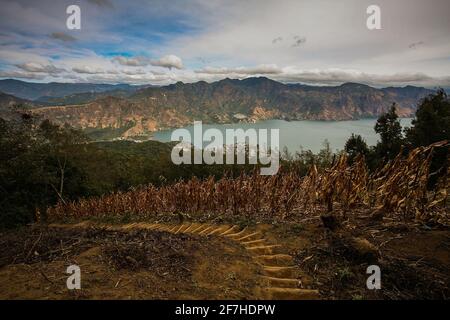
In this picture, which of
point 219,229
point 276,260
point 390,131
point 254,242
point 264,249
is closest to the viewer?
point 276,260

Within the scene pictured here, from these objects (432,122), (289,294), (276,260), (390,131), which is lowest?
(289,294)

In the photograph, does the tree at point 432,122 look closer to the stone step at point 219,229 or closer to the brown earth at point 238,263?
the brown earth at point 238,263

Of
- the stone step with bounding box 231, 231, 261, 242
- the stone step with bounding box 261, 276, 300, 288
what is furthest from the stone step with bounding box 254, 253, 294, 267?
the stone step with bounding box 231, 231, 261, 242

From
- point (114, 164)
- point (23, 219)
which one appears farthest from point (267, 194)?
point (114, 164)

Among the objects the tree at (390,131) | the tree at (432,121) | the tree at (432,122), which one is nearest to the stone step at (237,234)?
the tree at (432,122)

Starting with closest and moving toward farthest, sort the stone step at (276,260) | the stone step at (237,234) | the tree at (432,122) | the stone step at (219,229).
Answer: the stone step at (276,260), the stone step at (237,234), the stone step at (219,229), the tree at (432,122)

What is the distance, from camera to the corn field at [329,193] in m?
5.15

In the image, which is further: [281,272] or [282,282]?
[281,272]

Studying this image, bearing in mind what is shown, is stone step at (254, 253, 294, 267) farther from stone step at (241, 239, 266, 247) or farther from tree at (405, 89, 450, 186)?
tree at (405, 89, 450, 186)

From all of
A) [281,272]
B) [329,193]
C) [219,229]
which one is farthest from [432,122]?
[281,272]

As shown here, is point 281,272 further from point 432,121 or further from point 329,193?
point 432,121

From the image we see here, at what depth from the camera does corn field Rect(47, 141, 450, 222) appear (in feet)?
16.9

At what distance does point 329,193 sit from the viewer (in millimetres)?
5691
